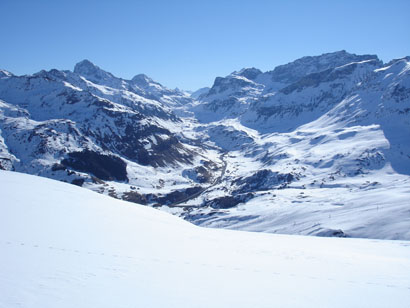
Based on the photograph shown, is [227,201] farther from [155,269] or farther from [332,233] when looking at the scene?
[155,269]

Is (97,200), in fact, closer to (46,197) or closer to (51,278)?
(46,197)

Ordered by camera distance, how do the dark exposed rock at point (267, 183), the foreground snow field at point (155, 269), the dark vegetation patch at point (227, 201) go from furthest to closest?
the dark exposed rock at point (267, 183)
the dark vegetation patch at point (227, 201)
the foreground snow field at point (155, 269)

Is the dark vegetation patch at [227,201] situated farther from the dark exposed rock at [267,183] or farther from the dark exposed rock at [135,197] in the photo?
the dark exposed rock at [135,197]

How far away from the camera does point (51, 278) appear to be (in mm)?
12875

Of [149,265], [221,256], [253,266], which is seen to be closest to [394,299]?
[253,266]

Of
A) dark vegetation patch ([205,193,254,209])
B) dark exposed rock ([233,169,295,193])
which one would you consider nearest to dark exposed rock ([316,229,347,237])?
dark vegetation patch ([205,193,254,209])

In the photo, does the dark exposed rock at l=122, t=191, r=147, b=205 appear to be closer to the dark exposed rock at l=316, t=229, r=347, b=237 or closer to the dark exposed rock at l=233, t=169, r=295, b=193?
the dark exposed rock at l=233, t=169, r=295, b=193

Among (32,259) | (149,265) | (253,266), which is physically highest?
(32,259)

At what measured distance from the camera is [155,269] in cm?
1636

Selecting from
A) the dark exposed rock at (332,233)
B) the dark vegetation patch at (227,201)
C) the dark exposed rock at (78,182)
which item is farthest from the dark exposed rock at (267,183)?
the dark exposed rock at (332,233)

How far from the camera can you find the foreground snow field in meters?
12.4

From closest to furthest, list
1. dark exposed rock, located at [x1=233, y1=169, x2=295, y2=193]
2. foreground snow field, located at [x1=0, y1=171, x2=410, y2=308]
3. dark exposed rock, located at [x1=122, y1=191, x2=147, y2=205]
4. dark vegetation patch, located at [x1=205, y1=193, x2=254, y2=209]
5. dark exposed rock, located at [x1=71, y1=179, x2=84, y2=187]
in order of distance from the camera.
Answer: foreground snow field, located at [x1=0, y1=171, x2=410, y2=308] < dark vegetation patch, located at [x1=205, y1=193, x2=254, y2=209] < dark exposed rock, located at [x1=71, y1=179, x2=84, y2=187] < dark exposed rock, located at [x1=122, y1=191, x2=147, y2=205] < dark exposed rock, located at [x1=233, y1=169, x2=295, y2=193]

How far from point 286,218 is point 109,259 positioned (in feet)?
347

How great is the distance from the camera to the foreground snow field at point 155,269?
40.7ft
